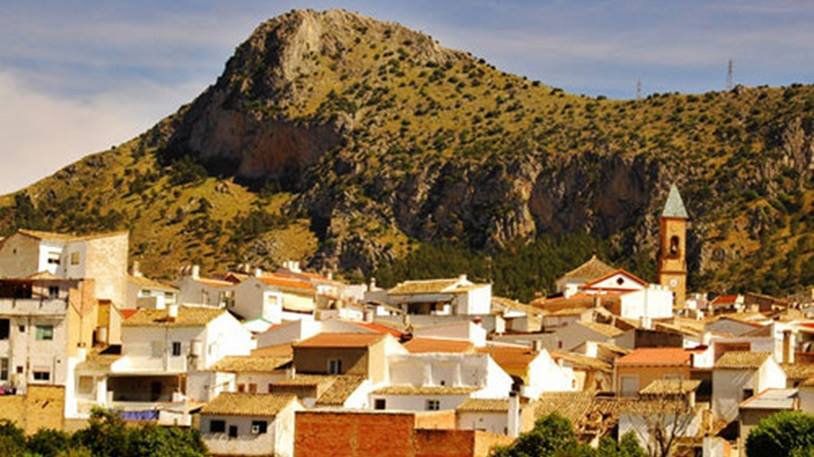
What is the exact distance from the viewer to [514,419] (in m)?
71.7

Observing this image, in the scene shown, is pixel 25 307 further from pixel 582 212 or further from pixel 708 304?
pixel 582 212

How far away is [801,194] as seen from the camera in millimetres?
174750

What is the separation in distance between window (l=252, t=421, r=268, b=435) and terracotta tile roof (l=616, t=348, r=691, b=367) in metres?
15.9

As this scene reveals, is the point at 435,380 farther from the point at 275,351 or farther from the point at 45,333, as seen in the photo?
the point at 45,333

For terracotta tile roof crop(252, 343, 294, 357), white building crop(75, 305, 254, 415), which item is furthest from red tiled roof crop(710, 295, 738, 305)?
white building crop(75, 305, 254, 415)

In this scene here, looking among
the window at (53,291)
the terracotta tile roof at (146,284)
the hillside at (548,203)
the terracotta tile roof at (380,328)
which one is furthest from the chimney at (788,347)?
the hillside at (548,203)

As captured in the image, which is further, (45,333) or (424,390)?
(45,333)

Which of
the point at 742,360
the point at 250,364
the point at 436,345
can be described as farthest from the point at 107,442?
the point at 742,360

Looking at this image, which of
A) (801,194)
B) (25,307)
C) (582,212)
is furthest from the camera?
(582,212)

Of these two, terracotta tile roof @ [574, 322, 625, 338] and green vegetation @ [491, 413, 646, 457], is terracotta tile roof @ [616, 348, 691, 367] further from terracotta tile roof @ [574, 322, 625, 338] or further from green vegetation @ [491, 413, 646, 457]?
green vegetation @ [491, 413, 646, 457]

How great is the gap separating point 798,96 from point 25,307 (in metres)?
121

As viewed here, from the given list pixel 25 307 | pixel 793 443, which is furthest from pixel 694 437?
pixel 25 307

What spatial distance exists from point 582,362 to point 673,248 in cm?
6431

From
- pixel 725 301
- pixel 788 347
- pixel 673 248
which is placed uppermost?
pixel 673 248
